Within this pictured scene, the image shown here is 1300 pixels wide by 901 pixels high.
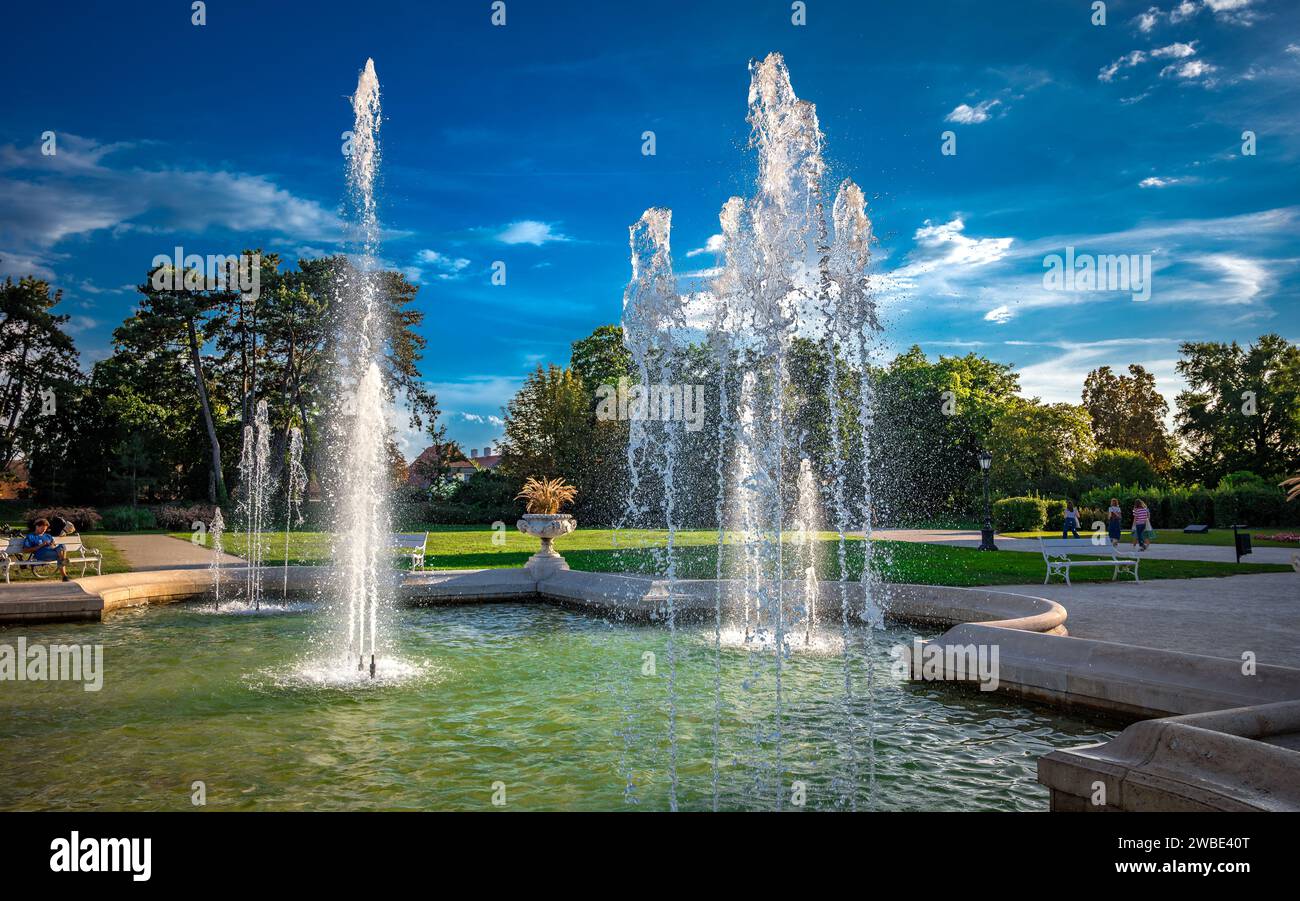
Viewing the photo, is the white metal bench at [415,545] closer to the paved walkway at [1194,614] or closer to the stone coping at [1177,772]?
the paved walkway at [1194,614]

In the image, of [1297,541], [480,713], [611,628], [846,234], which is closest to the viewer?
[480,713]

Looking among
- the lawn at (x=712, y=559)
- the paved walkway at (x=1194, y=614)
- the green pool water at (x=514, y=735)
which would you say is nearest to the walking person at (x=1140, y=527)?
the lawn at (x=712, y=559)

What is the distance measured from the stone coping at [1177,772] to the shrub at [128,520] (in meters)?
38.7

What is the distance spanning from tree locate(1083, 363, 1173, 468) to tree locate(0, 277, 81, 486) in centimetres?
7416

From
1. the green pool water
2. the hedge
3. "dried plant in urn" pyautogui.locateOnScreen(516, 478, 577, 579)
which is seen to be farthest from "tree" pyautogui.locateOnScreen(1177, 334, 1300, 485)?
the green pool water

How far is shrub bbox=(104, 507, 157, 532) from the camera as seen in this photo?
3484cm

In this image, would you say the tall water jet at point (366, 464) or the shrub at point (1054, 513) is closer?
the tall water jet at point (366, 464)

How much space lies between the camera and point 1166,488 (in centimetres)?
4412

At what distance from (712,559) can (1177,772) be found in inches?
694

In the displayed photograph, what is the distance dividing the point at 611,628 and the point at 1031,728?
5866mm

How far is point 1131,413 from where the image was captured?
71.8 metres

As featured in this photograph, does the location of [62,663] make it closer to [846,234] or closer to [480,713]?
[480,713]

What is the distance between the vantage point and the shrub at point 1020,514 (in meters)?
37.8
